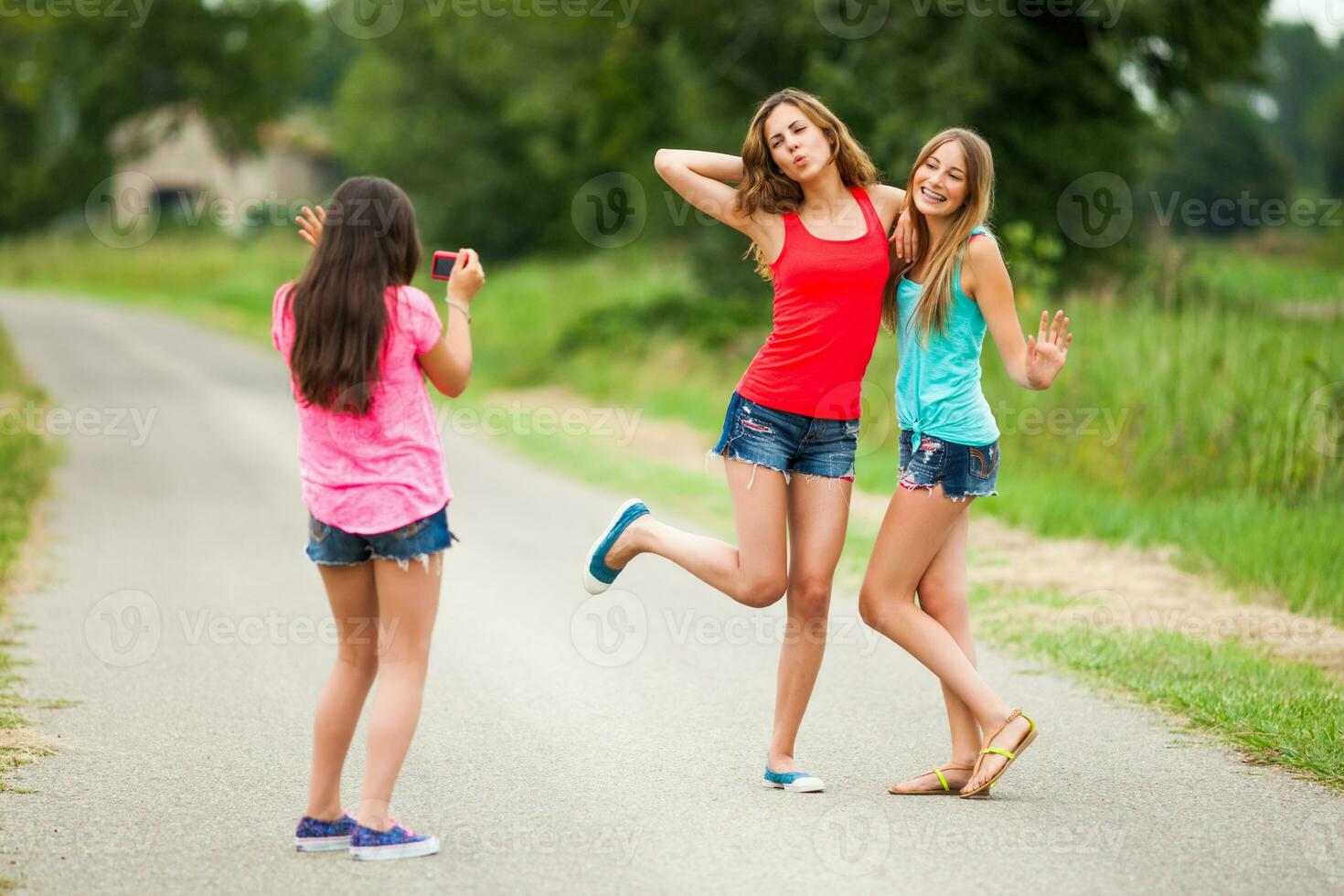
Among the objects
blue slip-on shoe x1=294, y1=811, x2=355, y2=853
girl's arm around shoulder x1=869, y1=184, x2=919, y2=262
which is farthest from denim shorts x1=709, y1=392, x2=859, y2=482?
blue slip-on shoe x1=294, y1=811, x2=355, y2=853

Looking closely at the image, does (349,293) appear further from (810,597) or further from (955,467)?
(955,467)

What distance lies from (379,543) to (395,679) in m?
0.40

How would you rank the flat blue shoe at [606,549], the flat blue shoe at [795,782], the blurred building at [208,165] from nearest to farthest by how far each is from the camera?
the flat blue shoe at [795,782], the flat blue shoe at [606,549], the blurred building at [208,165]

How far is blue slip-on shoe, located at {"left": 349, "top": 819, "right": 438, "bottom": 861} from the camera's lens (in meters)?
4.04

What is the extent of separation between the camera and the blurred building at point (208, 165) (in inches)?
1889

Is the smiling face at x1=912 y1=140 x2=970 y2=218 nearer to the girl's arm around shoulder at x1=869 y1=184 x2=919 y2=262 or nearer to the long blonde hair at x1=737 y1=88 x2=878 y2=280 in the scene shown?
the girl's arm around shoulder at x1=869 y1=184 x2=919 y2=262

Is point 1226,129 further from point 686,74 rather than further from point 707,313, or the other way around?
point 707,313

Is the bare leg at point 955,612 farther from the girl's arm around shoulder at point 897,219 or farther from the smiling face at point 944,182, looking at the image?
the smiling face at point 944,182

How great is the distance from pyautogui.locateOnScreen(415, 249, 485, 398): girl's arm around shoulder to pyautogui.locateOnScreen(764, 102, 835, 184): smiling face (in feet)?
3.47

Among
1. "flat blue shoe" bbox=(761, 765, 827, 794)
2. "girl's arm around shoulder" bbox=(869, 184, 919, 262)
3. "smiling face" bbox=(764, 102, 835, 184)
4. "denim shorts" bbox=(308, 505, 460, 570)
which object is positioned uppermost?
"smiling face" bbox=(764, 102, 835, 184)

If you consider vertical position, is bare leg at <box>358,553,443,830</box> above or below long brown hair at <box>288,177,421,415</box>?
below

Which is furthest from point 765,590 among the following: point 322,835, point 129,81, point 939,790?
point 129,81

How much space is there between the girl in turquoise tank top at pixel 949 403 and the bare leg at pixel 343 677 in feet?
5.16

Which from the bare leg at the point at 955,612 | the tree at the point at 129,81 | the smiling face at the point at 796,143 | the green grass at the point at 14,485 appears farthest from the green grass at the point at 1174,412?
the tree at the point at 129,81
